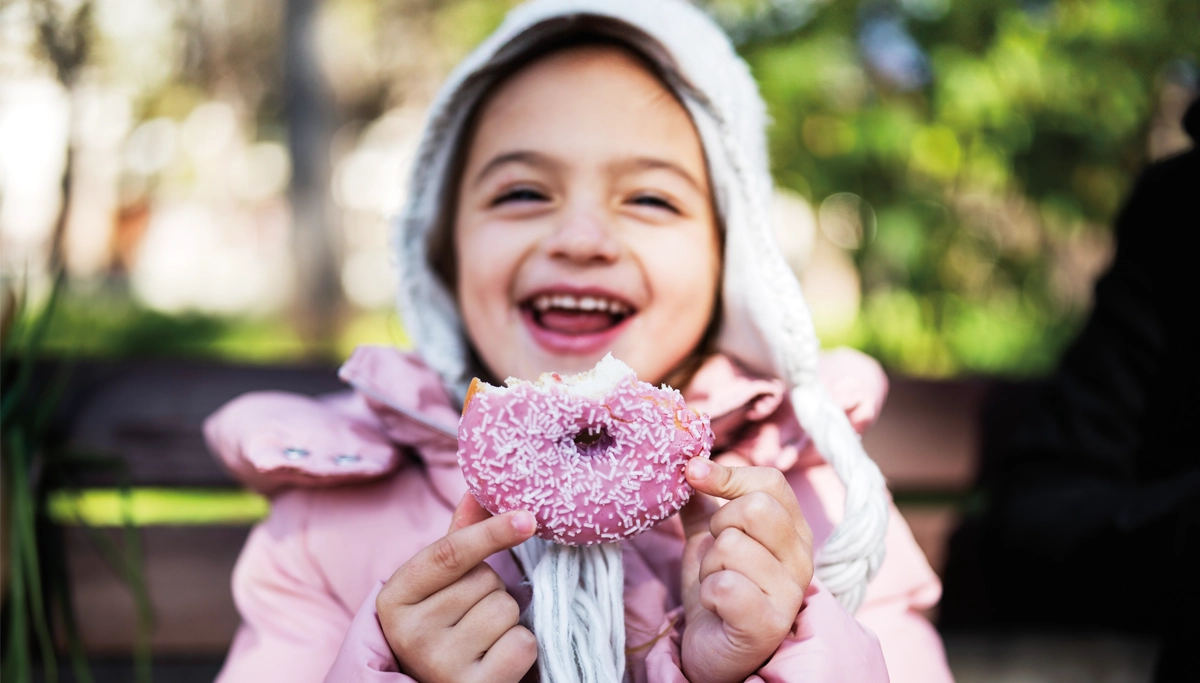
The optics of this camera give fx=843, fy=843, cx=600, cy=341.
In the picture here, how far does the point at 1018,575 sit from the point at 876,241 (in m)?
1.13

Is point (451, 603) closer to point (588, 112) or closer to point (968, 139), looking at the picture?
point (588, 112)

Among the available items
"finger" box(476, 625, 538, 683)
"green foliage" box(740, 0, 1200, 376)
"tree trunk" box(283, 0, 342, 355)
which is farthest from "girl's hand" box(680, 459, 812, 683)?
"tree trunk" box(283, 0, 342, 355)

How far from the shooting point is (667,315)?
1.41m

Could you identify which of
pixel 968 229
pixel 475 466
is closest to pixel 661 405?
pixel 475 466

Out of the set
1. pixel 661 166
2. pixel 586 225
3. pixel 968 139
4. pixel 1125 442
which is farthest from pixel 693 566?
pixel 968 139

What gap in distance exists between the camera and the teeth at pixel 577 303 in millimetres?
1368

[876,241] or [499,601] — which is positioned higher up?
[876,241]

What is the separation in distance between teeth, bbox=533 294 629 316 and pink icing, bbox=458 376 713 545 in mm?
276

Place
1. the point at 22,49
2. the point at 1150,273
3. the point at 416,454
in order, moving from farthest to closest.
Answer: the point at 22,49 → the point at 1150,273 → the point at 416,454

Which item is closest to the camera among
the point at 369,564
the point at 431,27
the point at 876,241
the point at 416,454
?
the point at 369,564

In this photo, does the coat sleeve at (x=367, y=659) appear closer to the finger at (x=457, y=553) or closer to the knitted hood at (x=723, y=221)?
the finger at (x=457, y=553)

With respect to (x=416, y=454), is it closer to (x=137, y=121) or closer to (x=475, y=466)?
(x=475, y=466)

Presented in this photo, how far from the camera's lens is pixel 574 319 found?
1.40m

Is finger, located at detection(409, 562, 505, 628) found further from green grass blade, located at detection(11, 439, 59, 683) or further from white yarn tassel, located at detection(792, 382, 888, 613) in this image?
green grass blade, located at detection(11, 439, 59, 683)
